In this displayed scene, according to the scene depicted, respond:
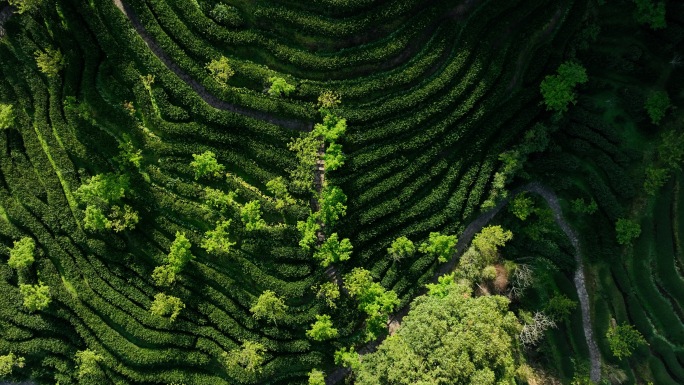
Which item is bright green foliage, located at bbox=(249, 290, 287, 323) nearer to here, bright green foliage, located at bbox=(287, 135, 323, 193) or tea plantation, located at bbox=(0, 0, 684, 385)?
tea plantation, located at bbox=(0, 0, 684, 385)

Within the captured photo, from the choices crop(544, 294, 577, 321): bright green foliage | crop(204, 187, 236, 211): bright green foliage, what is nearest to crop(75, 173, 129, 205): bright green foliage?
crop(204, 187, 236, 211): bright green foliage

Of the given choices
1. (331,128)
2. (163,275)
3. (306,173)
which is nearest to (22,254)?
(163,275)

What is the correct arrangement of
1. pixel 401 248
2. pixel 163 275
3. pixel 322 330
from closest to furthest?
pixel 163 275, pixel 322 330, pixel 401 248

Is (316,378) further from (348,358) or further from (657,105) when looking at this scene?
(657,105)

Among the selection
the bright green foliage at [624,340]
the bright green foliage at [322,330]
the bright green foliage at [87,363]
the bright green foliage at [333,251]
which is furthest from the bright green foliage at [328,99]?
the bright green foliage at [624,340]

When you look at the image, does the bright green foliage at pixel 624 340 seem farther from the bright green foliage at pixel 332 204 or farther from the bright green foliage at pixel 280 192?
the bright green foliage at pixel 280 192
